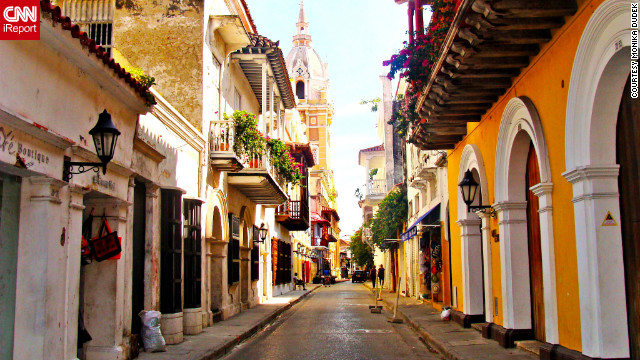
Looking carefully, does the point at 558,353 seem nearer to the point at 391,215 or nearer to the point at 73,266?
the point at 73,266

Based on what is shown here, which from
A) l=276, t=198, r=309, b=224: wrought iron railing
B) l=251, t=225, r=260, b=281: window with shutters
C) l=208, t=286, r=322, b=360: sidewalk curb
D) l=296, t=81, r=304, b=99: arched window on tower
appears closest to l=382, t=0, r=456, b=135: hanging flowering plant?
l=208, t=286, r=322, b=360: sidewalk curb

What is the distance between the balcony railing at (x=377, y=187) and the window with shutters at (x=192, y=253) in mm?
27912

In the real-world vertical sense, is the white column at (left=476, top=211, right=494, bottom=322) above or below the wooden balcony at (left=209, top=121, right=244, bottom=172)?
below

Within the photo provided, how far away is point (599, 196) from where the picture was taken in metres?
7.16

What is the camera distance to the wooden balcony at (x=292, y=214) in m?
32.5

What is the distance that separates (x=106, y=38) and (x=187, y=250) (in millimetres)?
5765

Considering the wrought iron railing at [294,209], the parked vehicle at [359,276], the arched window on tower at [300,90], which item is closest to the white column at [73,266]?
the wrought iron railing at [294,209]

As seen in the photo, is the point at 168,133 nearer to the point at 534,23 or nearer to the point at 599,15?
the point at 534,23

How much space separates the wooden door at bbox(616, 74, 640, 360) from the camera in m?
6.92

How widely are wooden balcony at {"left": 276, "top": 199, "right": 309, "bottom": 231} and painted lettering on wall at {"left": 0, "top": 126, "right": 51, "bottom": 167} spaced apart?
81.4 ft

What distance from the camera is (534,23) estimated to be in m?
8.08

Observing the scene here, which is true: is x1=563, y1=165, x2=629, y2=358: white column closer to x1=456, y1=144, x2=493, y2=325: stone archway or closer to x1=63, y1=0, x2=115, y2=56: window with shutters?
x1=456, y1=144, x2=493, y2=325: stone archway

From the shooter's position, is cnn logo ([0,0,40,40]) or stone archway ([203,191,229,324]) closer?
cnn logo ([0,0,40,40])

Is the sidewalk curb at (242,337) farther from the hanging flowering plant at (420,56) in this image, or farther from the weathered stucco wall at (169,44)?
Result: the hanging flowering plant at (420,56)
